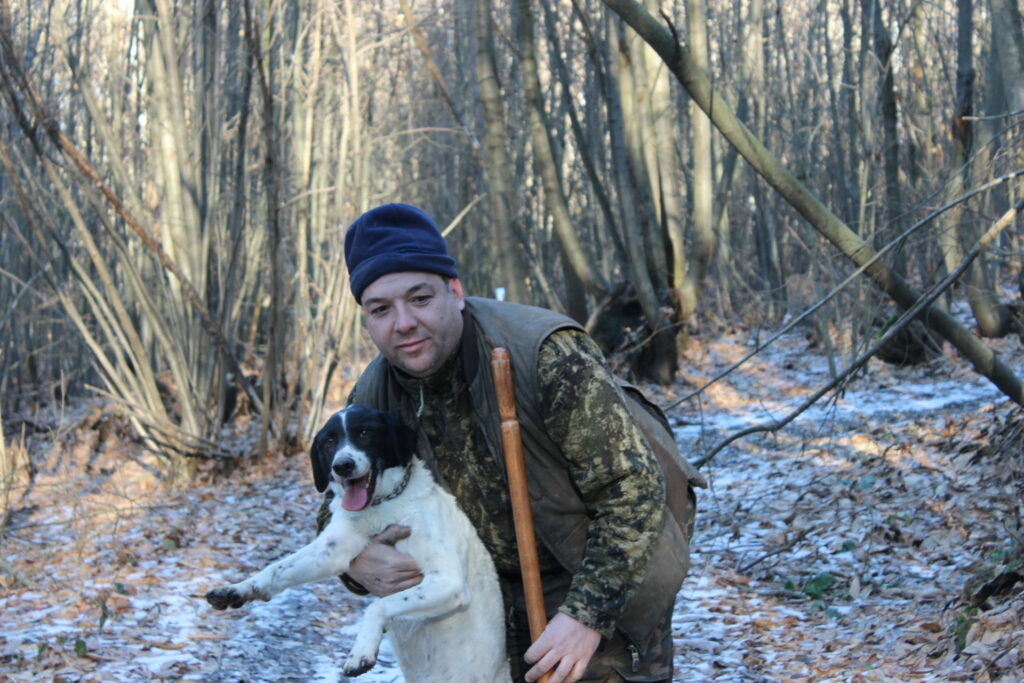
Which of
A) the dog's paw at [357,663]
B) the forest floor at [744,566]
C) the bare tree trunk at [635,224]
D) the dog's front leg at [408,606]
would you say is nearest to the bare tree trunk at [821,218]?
the forest floor at [744,566]

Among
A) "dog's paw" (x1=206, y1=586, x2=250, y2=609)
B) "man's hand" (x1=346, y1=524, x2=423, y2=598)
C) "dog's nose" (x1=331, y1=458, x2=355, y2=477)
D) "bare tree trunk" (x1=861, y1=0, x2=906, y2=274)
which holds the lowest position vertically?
"man's hand" (x1=346, y1=524, x2=423, y2=598)

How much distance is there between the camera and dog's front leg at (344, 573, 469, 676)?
293 cm

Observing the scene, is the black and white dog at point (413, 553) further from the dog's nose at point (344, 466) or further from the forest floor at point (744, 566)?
the forest floor at point (744, 566)

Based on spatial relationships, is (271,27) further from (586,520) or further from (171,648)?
(586,520)

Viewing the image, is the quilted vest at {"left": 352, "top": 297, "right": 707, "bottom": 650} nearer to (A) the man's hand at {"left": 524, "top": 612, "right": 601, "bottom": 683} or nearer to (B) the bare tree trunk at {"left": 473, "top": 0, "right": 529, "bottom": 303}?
(A) the man's hand at {"left": 524, "top": 612, "right": 601, "bottom": 683}

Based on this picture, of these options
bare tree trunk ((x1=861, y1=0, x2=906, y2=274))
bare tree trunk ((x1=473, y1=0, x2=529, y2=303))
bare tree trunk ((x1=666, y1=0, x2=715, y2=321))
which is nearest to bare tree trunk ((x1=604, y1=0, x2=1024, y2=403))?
bare tree trunk ((x1=473, y1=0, x2=529, y2=303))

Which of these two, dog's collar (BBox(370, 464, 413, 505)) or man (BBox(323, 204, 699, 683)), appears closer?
man (BBox(323, 204, 699, 683))

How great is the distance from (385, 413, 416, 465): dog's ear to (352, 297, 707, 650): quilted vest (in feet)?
1.01

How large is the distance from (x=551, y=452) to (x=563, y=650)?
0.58 m

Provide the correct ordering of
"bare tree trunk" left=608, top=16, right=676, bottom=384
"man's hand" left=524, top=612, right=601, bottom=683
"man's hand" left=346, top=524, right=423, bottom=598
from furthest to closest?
"bare tree trunk" left=608, top=16, right=676, bottom=384 < "man's hand" left=346, top=524, right=423, bottom=598 < "man's hand" left=524, top=612, right=601, bottom=683

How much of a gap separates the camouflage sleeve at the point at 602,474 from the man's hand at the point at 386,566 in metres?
0.59


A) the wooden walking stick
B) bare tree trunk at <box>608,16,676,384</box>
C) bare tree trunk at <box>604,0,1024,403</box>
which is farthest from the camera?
bare tree trunk at <box>608,16,676,384</box>

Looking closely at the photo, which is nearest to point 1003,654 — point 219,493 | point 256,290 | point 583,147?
point 219,493

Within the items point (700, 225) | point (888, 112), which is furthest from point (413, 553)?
point (700, 225)
